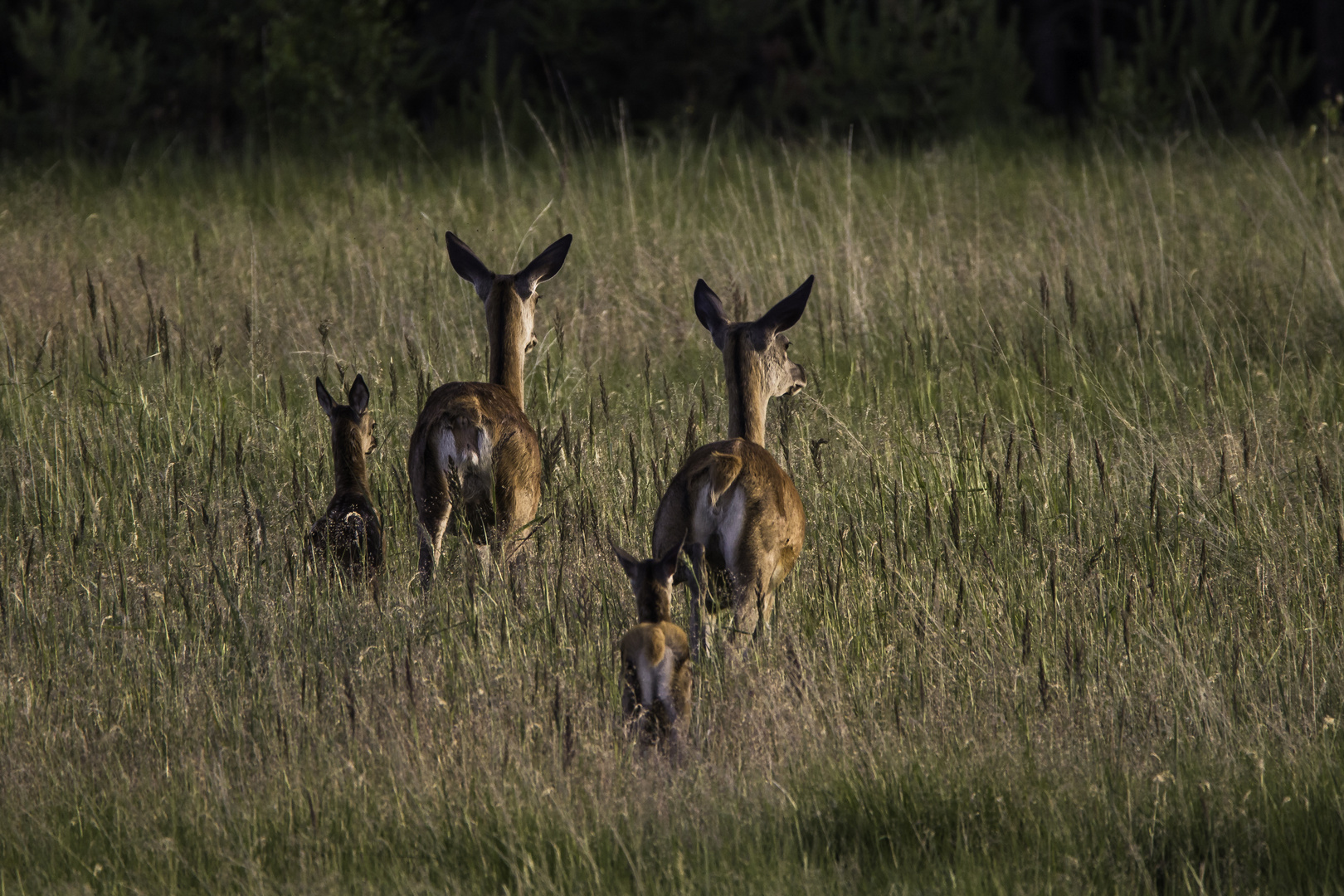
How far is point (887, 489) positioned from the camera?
5676mm

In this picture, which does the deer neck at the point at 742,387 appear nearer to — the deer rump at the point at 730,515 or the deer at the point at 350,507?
the deer rump at the point at 730,515

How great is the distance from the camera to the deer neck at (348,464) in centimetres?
521

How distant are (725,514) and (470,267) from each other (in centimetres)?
203

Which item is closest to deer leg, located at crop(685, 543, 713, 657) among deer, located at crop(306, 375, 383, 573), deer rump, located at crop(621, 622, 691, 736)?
deer rump, located at crop(621, 622, 691, 736)

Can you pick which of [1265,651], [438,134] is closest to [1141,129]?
[438,134]

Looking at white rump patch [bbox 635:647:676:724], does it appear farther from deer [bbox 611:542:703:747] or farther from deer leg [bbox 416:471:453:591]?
deer leg [bbox 416:471:453:591]

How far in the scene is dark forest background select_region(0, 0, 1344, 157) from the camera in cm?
1436

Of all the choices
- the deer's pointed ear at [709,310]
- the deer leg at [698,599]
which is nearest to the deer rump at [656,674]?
the deer leg at [698,599]

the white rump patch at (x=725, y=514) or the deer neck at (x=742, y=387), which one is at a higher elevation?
the deer neck at (x=742, y=387)

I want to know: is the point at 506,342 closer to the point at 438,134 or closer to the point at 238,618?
the point at 238,618

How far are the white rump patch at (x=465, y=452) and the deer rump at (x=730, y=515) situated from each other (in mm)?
811

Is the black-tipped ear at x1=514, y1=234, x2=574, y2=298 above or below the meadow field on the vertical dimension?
above

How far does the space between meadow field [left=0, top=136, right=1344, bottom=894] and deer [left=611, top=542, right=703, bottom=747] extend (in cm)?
11

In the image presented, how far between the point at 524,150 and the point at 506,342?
8989 millimetres
